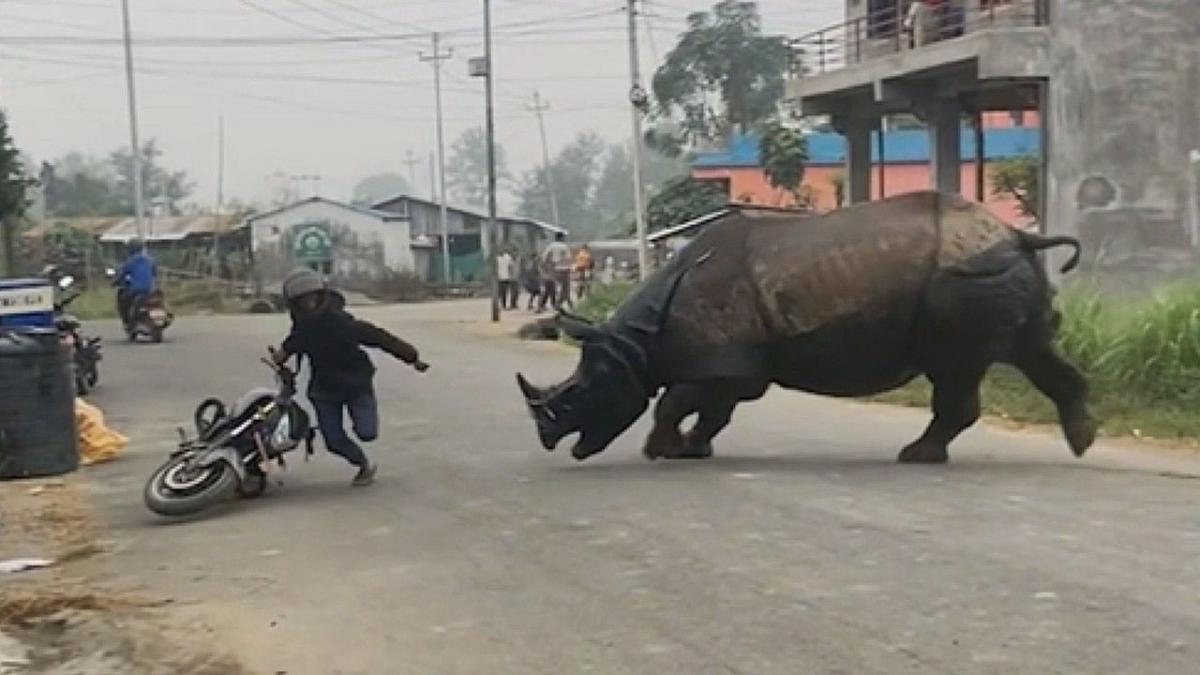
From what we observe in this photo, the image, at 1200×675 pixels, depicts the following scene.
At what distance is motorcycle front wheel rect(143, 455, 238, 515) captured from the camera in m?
11.2

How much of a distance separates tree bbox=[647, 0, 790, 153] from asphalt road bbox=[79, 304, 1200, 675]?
48.0 m

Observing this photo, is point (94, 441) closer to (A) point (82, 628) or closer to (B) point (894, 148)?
(A) point (82, 628)

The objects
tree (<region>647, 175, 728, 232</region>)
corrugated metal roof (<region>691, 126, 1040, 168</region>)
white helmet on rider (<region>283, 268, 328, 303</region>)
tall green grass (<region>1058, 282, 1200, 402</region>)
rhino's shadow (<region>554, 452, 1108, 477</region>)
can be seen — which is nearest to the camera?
white helmet on rider (<region>283, 268, 328, 303</region>)

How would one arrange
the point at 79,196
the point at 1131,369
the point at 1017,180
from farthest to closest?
the point at 79,196 < the point at 1017,180 < the point at 1131,369

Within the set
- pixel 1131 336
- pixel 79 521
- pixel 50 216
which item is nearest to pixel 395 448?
pixel 79 521

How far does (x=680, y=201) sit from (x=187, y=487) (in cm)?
3578

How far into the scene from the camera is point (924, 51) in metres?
29.7

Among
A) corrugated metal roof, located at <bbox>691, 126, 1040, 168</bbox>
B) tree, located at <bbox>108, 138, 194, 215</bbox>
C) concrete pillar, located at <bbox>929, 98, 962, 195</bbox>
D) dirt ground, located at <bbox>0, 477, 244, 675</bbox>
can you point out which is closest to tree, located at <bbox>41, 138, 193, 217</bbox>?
tree, located at <bbox>108, 138, 194, 215</bbox>

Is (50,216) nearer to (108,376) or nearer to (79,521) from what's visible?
(108,376)

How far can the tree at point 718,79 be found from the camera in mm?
61719

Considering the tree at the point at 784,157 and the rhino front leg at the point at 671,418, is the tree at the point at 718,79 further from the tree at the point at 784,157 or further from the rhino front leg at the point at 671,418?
the rhino front leg at the point at 671,418

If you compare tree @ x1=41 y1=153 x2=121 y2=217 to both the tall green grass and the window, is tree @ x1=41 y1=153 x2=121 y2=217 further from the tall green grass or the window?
the tall green grass

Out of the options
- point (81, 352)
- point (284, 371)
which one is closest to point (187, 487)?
point (284, 371)

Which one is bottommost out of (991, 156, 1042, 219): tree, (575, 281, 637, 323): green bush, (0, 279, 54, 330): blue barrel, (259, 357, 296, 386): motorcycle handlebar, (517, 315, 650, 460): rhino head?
(575, 281, 637, 323): green bush
